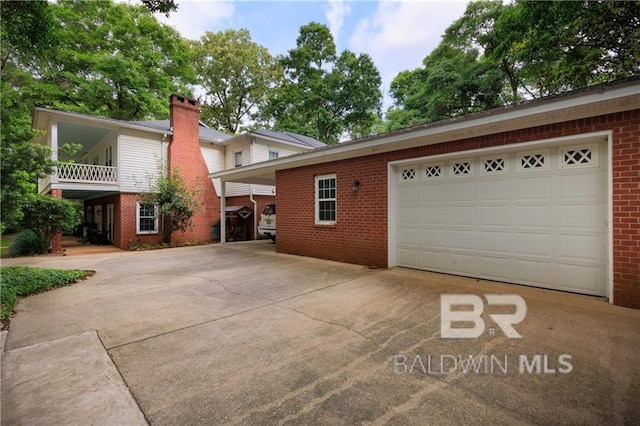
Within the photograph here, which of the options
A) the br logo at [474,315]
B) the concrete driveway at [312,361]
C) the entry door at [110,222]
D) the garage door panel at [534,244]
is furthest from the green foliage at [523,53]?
the entry door at [110,222]

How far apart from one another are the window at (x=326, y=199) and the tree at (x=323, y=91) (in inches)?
720

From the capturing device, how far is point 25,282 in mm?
5164

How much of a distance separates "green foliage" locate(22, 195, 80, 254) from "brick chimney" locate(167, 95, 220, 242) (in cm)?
398

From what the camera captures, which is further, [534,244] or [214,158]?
[214,158]

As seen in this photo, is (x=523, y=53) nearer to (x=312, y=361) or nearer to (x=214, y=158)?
(x=312, y=361)

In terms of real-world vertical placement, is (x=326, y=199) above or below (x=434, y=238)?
above

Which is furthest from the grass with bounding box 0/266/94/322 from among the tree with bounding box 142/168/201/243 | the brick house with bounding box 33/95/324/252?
the brick house with bounding box 33/95/324/252

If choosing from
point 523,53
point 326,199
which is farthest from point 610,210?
point 523,53

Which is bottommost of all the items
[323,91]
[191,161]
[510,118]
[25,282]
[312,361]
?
[312,361]

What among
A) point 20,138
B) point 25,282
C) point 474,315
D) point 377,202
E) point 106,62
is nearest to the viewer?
point 474,315

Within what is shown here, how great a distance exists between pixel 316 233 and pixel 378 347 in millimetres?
5629

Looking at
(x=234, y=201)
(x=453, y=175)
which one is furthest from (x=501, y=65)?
(x=234, y=201)

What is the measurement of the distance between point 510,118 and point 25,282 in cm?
887

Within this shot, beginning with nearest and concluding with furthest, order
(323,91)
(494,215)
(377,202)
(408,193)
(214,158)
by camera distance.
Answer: (494,215)
(408,193)
(377,202)
(214,158)
(323,91)
